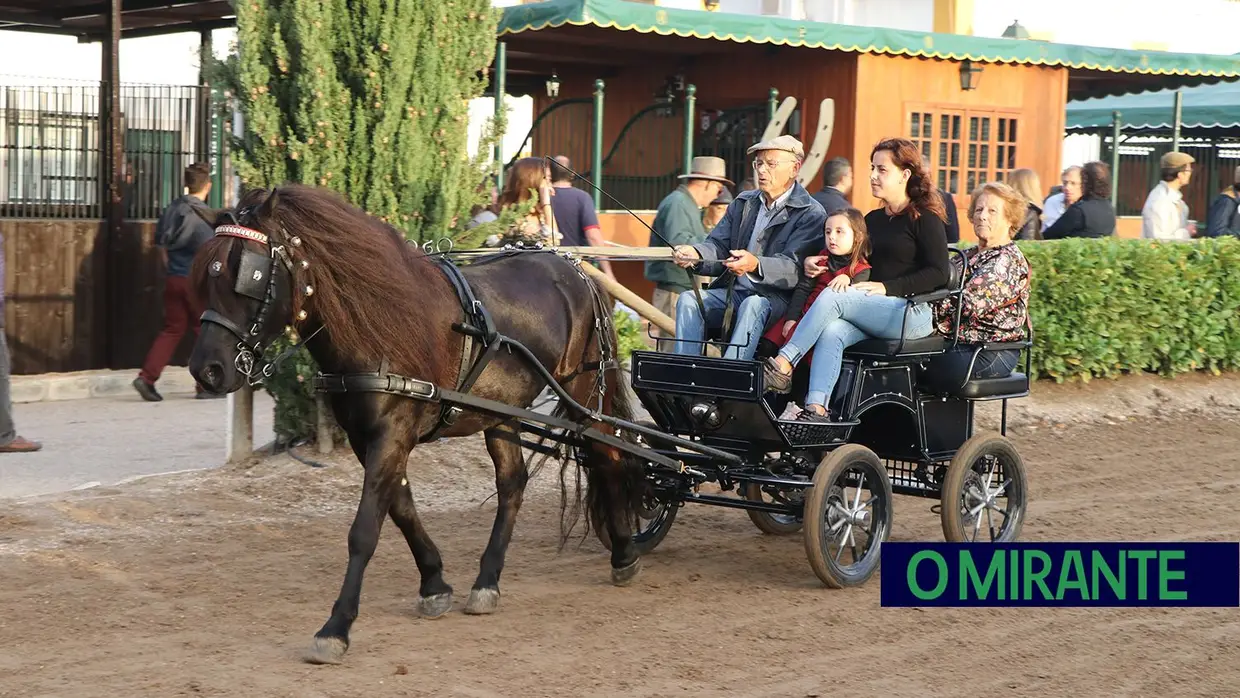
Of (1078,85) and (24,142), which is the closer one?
(24,142)

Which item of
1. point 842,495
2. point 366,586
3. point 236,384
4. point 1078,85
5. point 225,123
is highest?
point 1078,85

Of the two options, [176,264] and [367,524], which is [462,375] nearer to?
[367,524]

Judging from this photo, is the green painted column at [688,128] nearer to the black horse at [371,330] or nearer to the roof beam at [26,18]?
the roof beam at [26,18]

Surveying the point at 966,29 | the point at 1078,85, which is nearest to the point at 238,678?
the point at 1078,85

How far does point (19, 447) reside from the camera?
9.43 meters

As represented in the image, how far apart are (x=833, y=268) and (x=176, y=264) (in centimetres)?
690

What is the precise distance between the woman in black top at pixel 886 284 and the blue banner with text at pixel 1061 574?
0.90 meters

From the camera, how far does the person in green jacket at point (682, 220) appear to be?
35.0 feet

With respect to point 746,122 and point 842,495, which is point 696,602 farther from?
point 746,122

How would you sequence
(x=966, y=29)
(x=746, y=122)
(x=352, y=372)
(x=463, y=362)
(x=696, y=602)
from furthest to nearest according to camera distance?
(x=966, y=29), (x=746, y=122), (x=696, y=602), (x=463, y=362), (x=352, y=372)

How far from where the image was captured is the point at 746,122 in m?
16.2

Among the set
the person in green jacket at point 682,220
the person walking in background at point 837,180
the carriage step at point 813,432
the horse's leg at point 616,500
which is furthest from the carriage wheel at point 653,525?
the person walking in background at point 837,180

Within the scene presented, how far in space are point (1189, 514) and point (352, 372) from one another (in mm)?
5173

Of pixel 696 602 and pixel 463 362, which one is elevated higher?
pixel 463 362
